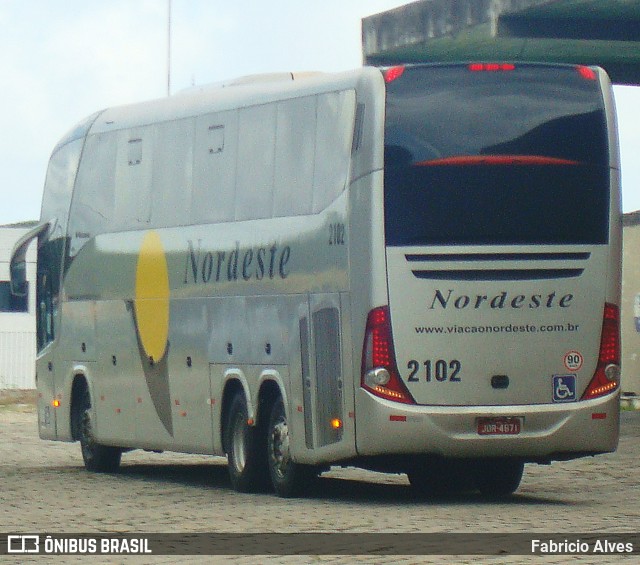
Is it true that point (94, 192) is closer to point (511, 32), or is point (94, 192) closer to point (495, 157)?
point (495, 157)

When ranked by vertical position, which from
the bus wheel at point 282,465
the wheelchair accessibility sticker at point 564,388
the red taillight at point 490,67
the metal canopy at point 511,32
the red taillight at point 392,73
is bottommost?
the bus wheel at point 282,465

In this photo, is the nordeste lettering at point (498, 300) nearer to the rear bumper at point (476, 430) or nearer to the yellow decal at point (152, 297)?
the rear bumper at point (476, 430)

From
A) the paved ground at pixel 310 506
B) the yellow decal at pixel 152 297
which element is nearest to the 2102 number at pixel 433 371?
the paved ground at pixel 310 506

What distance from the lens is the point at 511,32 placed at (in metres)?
29.3

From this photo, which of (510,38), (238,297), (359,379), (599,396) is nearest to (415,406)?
(359,379)

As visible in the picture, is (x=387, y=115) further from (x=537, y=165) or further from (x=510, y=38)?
(x=510, y=38)

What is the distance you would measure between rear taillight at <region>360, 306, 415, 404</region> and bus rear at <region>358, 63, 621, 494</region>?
0.5 inches

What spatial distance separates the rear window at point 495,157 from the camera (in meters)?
16.5

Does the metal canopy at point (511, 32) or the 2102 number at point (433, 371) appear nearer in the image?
the 2102 number at point (433, 371)

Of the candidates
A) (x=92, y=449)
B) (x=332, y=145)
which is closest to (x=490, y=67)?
(x=332, y=145)

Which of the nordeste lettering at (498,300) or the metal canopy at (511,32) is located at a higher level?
the metal canopy at (511,32)

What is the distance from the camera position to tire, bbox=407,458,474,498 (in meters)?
18.4

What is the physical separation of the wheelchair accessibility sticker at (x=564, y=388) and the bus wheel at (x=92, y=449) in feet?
25.8

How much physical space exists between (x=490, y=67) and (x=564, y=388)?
9.43 ft
